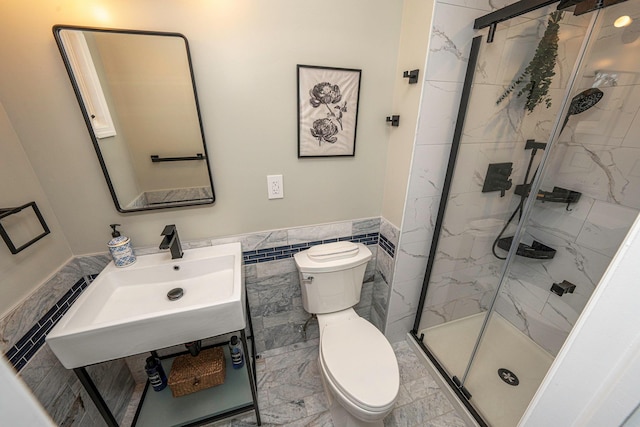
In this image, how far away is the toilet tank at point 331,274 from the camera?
1.39 meters

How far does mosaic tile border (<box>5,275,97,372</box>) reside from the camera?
0.87 meters

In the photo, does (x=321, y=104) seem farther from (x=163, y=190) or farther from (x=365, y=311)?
(x=365, y=311)

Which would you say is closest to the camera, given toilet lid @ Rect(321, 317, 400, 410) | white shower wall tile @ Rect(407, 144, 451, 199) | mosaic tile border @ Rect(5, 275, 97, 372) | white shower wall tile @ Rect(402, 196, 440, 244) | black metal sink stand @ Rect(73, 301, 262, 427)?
mosaic tile border @ Rect(5, 275, 97, 372)

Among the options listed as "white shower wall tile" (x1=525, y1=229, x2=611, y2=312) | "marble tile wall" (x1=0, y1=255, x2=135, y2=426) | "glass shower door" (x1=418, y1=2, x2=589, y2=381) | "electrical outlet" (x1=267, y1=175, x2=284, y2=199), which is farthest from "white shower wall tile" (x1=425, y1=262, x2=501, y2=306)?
"marble tile wall" (x1=0, y1=255, x2=135, y2=426)

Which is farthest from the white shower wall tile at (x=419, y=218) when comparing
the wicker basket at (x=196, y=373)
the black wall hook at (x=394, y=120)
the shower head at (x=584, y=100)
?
the wicker basket at (x=196, y=373)

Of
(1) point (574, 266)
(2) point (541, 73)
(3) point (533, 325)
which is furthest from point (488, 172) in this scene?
(3) point (533, 325)

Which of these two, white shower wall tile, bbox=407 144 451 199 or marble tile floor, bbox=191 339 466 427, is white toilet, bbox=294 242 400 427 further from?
white shower wall tile, bbox=407 144 451 199

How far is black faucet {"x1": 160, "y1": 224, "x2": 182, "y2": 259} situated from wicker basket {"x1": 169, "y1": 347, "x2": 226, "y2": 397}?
0.68 m

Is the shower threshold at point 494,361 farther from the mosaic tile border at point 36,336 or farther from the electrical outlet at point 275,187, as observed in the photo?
the mosaic tile border at point 36,336

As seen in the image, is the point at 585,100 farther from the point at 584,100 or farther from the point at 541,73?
the point at 541,73

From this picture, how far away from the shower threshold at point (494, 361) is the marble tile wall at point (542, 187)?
109mm

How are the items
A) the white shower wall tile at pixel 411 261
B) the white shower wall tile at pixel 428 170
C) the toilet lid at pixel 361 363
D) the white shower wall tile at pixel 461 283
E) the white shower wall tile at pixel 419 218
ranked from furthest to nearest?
the white shower wall tile at pixel 461 283, the white shower wall tile at pixel 411 261, the white shower wall tile at pixel 419 218, the white shower wall tile at pixel 428 170, the toilet lid at pixel 361 363

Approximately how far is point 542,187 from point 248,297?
1.84 metres

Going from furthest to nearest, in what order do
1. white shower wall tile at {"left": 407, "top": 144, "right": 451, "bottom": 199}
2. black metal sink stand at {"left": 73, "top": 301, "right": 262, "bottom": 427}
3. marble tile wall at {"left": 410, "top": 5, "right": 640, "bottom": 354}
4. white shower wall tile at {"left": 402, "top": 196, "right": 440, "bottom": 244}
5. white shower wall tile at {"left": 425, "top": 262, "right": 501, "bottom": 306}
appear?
white shower wall tile at {"left": 425, "top": 262, "right": 501, "bottom": 306} < white shower wall tile at {"left": 402, "top": 196, "right": 440, "bottom": 244} < white shower wall tile at {"left": 407, "top": 144, "right": 451, "bottom": 199} < marble tile wall at {"left": 410, "top": 5, "right": 640, "bottom": 354} < black metal sink stand at {"left": 73, "top": 301, "right": 262, "bottom": 427}
